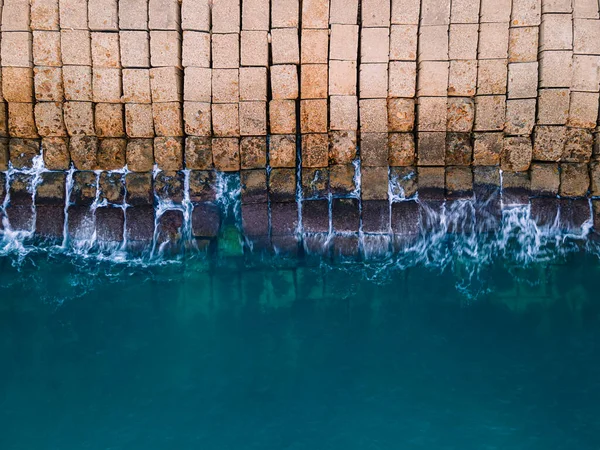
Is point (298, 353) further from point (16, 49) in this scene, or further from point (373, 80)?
point (16, 49)

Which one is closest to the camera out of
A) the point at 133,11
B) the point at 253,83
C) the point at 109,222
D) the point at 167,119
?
the point at 133,11

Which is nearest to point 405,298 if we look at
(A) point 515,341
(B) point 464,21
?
(A) point 515,341

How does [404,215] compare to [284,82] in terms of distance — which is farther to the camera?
[404,215]

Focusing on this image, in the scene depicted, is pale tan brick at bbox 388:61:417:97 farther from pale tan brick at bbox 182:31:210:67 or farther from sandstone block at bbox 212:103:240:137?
pale tan brick at bbox 182:31:210:67

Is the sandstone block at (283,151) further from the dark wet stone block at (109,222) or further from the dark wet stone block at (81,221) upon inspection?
the dark wet stone block at (81,221)

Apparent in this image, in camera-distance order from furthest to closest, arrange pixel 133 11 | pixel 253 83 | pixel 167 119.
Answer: pixel 167 119 → pixel 253 83 → pixel 133 11

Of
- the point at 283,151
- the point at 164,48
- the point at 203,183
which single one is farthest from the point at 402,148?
the point at 164,48
